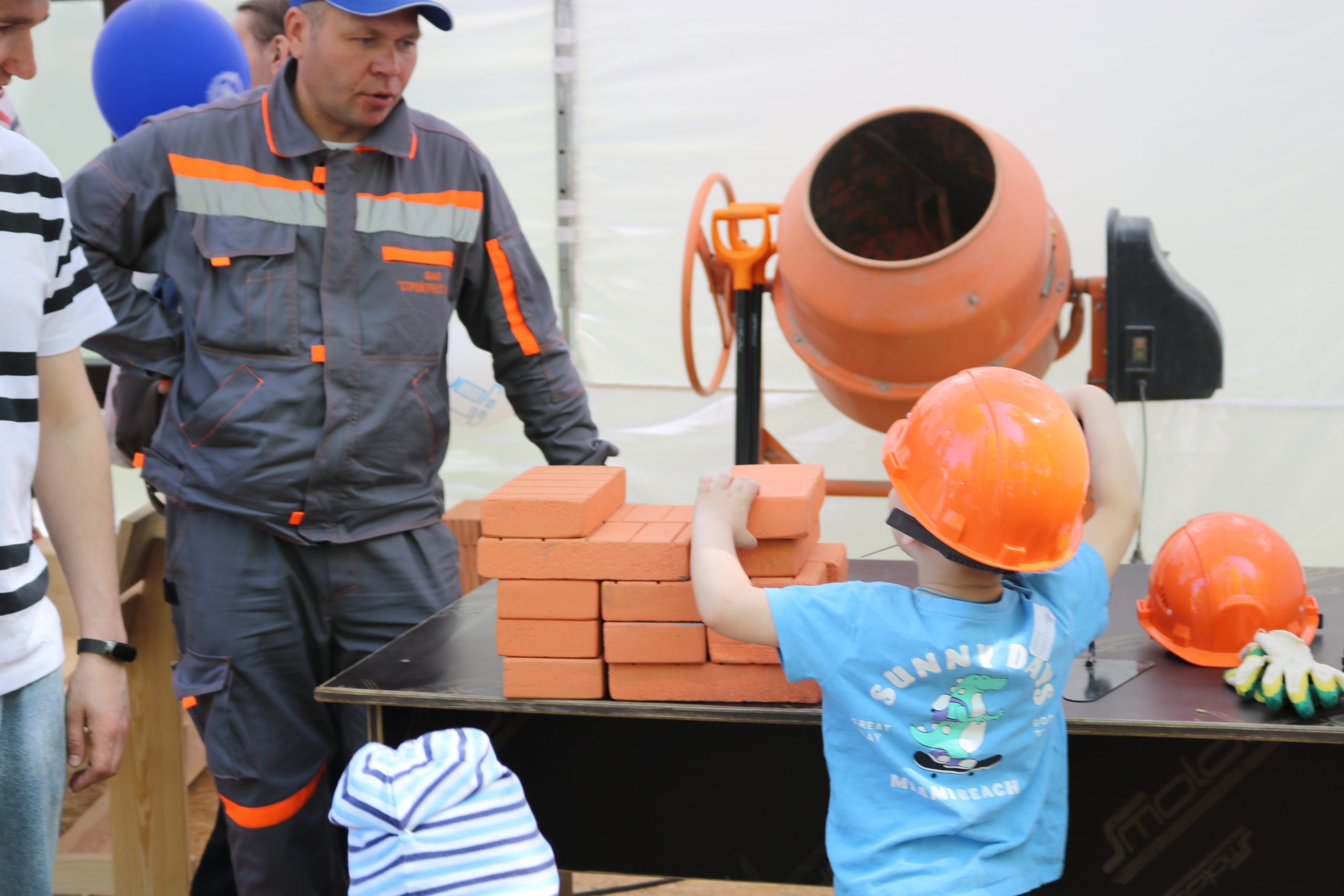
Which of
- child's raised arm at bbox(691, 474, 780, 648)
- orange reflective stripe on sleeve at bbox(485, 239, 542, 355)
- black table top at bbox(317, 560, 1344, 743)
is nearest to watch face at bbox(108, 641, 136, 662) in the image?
black table top at bbox(317, 560, 1344, 743)

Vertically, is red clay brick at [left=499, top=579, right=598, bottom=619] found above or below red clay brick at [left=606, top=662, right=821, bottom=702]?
above

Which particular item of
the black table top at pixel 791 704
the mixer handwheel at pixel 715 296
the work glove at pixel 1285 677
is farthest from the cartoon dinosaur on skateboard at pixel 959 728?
the mixer handwheel at pixel 715 296

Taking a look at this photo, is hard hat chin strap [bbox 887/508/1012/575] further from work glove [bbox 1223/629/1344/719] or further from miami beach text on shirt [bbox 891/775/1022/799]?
work glove [bbox 1223/629/1344/719]

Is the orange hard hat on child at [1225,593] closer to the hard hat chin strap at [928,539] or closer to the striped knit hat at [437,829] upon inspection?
the hard hat chin strap at [928,539]

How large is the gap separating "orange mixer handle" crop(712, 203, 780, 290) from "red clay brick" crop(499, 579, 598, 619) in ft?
4.26

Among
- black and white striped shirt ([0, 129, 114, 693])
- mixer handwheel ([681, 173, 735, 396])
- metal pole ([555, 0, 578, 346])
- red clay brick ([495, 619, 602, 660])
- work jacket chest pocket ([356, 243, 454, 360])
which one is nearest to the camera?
black and white striped shirt ([0, 129, 114, 693])

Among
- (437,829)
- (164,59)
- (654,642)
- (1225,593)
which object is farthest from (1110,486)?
(164,59)

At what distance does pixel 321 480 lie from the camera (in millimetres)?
1867

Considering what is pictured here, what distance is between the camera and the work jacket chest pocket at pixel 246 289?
6.09 ft

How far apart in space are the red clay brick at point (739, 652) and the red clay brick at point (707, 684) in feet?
0.05

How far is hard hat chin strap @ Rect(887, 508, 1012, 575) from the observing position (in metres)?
1.22

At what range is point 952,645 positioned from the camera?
122 cm

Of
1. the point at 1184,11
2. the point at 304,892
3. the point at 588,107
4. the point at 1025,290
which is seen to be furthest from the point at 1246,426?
the point at 304,892

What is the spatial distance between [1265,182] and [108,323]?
11.9 ft
